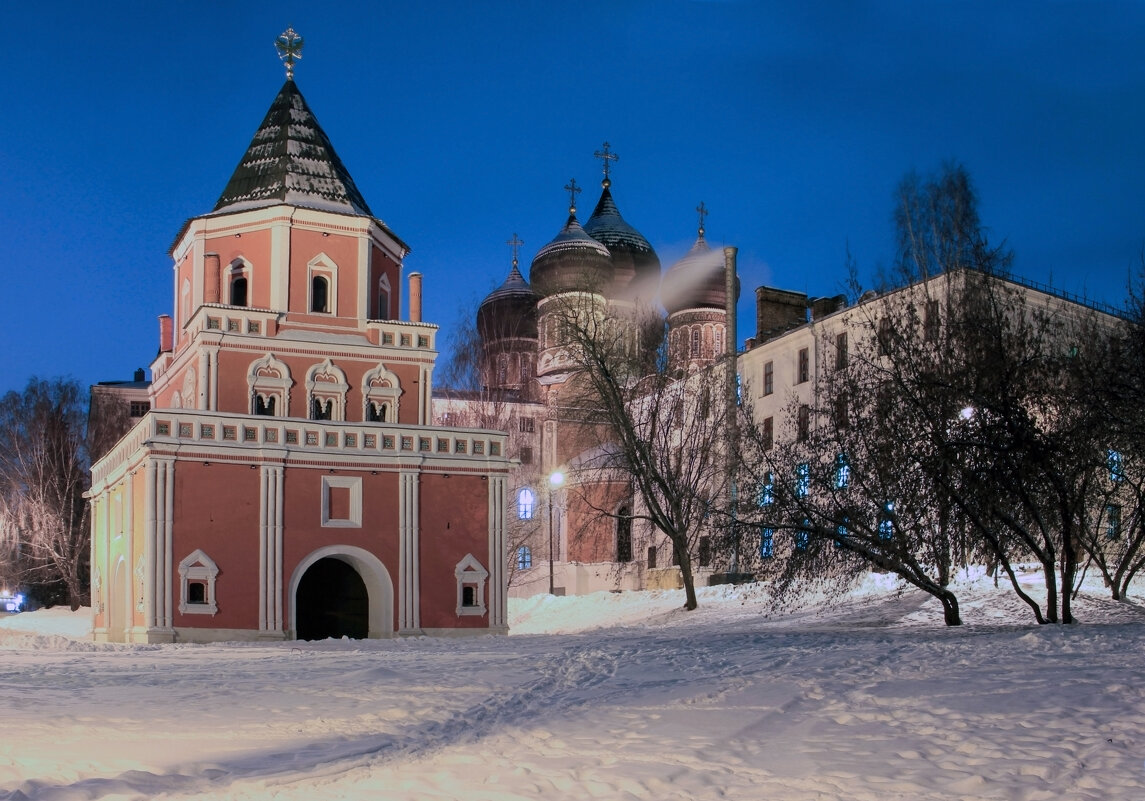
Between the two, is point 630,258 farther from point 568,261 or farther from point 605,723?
point 605,723

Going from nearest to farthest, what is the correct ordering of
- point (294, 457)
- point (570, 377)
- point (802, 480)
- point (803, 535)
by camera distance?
point (803, 535) < point (802, 480) < point (294, 457) < point (570, 377)

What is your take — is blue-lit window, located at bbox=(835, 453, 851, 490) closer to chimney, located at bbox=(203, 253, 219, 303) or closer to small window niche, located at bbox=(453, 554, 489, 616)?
small window niche, located at bbox=(453, 554, 489, 616)

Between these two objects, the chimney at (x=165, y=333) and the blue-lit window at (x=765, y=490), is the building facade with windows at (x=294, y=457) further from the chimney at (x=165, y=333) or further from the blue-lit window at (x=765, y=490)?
the blue-lit window at (x=765, y=490)

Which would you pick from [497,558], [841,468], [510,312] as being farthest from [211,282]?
[510,312]

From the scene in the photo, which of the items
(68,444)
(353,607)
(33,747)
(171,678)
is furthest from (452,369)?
(33,747)

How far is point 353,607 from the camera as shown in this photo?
1040 inches

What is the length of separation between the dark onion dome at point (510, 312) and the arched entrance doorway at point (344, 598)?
2609 centimetres

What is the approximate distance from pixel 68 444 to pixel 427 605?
2386 cm

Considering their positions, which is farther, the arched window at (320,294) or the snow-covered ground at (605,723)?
the arched window at (320,294)

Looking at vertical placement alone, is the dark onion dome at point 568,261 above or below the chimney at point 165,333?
above

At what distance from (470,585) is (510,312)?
90.8ft

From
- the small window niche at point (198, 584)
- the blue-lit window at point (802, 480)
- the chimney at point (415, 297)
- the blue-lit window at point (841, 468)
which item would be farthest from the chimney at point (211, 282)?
the blue-lit window at point (841, 468)

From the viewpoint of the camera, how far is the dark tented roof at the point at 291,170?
27.1m

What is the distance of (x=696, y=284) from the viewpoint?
168 ft
